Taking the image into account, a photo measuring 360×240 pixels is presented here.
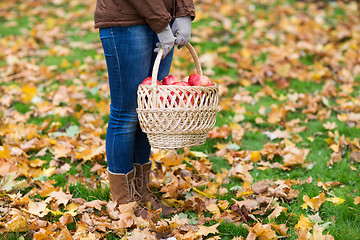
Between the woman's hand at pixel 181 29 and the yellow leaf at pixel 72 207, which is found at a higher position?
the woman's hand at pixel 181 29

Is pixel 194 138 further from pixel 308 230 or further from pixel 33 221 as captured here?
pixel 33 221

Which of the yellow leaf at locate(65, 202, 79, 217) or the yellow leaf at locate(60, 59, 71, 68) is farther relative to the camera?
the yellow leaf at locate(60, 59, 71, 68)

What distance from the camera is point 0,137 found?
3307 millimetres

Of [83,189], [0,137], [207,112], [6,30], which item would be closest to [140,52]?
[207,112]

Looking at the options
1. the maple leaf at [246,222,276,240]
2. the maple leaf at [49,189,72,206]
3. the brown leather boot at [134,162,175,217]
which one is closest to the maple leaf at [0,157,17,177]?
the maple leaf at [49,189,72,206]

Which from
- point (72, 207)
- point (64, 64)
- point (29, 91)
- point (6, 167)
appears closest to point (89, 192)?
point (72, 207)

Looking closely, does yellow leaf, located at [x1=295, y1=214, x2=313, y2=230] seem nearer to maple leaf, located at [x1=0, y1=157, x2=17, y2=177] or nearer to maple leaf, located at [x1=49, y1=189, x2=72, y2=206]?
maple leaf, located at [x1=49, y1=189, x2=72, y2=206]

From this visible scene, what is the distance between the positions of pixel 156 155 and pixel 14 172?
1069 mm

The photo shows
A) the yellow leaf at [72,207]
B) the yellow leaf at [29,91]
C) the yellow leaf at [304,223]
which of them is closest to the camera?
the yellow leaf at [304,223]

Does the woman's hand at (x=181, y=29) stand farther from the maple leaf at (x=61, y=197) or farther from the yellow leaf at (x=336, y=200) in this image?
the yellow leaf at (x=336, y=200)

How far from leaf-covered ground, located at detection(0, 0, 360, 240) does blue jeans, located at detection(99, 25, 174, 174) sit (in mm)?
372

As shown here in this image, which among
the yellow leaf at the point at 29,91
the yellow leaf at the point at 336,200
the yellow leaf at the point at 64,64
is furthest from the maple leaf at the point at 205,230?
the yellow leaf at the point at 64,64

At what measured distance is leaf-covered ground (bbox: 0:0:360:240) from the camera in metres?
2.27

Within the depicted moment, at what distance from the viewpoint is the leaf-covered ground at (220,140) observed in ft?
7.43
